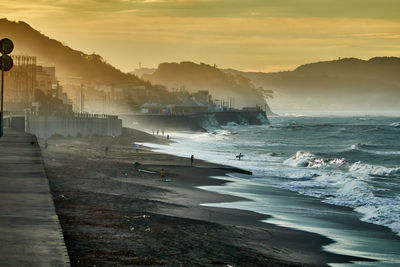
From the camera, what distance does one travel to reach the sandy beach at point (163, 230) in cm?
1599

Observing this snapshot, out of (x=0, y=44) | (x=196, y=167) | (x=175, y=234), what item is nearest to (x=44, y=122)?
(x=196, y=167)

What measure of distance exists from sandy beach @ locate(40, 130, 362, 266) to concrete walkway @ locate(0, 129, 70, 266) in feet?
3.18

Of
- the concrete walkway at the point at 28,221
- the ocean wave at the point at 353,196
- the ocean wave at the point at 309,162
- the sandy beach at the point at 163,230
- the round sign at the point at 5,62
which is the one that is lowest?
the ocean wave at the point at 309,162

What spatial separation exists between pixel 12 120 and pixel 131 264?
2102 inches

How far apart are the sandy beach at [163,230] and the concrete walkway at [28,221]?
0.97 meters

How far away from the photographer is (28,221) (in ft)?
46.9

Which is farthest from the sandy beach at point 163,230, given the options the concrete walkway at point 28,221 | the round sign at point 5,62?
the round sign at point 5,62

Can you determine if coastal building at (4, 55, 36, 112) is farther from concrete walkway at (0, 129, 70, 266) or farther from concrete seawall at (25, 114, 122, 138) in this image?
concrete walkway at (0, 129, 70, 266)

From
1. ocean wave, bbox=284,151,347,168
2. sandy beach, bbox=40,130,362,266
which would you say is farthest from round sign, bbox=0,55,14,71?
ocean wave, bbox=284,151,347,168

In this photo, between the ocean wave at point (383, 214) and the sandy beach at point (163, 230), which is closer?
the sandy beach at point (163, 230)

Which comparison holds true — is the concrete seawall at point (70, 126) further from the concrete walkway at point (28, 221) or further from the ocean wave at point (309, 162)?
the concrete walkway at point (28, 221)

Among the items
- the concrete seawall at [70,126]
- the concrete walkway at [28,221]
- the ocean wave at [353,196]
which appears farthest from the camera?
the concrete seawall at [70,126]

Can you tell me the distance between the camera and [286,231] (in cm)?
2447

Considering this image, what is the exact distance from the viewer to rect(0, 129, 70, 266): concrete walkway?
11.3m
